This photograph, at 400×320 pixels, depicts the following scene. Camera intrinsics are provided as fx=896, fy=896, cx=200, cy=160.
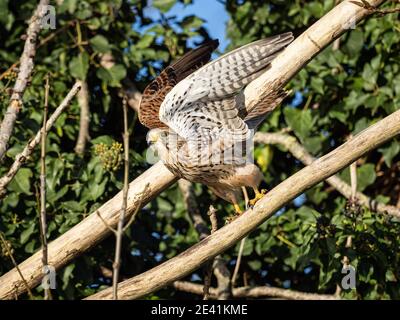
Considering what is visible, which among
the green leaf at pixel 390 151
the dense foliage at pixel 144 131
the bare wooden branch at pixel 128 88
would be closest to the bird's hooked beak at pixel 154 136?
the dense foliage at pixel 144 131

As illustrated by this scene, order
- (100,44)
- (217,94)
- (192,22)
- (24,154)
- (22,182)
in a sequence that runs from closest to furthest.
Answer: (24,154), (217,94), (22,182), (100,44), (192,22)

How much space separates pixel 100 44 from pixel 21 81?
110 cm

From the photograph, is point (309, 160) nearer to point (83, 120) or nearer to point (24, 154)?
point (83, 120)

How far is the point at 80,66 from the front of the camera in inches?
237

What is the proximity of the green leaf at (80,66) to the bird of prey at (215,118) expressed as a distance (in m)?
1.14

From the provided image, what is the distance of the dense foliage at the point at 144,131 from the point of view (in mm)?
5488

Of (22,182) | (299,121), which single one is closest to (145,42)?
(299,121)

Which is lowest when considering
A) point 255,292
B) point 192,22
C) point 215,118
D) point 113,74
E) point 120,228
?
point 120,228

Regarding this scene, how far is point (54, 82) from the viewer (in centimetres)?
614

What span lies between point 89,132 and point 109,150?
3.02ft

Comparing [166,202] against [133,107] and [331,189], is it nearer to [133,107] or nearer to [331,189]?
[133,107]

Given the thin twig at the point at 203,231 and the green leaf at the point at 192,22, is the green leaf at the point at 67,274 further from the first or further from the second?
the green leaf at the point at 192,22

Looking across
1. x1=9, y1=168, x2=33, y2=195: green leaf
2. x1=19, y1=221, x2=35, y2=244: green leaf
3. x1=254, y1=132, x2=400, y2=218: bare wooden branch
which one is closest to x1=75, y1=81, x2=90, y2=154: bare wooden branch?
x1=9, y1=168, x2=33, y2=195: green leaf

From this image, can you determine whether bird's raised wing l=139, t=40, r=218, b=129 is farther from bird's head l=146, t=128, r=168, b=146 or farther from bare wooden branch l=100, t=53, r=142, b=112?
bare wooden branch l=100, t=53, r=142, b=112
